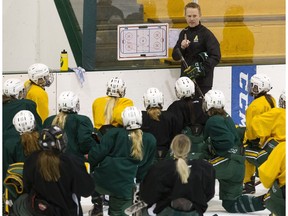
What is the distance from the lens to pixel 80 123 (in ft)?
33.4

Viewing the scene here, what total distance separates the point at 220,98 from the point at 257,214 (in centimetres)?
107

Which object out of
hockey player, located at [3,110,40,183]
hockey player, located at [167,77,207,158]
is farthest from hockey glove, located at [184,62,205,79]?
hockey player, located at [3,110,40,183]

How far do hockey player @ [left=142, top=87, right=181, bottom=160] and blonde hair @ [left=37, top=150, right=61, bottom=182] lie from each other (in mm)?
2010

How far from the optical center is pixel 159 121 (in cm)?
1059

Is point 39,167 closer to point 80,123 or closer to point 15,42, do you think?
point 80,123

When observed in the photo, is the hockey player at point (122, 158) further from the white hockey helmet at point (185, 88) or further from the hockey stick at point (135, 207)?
the white hockey helmet at point (185, 88)

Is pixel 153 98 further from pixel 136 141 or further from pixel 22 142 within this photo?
pixel 22 142

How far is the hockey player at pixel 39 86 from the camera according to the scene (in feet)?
36.7

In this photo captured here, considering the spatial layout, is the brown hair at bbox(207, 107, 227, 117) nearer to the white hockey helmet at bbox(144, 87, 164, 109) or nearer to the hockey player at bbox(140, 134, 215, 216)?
the white hockey helmet at bbox(144, 87, 164, 109)

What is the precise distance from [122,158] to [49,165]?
46.4 inches

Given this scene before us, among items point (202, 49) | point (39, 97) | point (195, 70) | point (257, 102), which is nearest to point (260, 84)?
point (257, 102)

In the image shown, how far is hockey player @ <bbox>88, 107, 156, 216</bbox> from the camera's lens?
9578mm

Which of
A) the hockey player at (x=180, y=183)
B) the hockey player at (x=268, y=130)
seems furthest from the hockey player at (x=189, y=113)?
the hockey player at (x=180, y=183)

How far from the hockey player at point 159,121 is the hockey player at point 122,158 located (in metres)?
0.80
